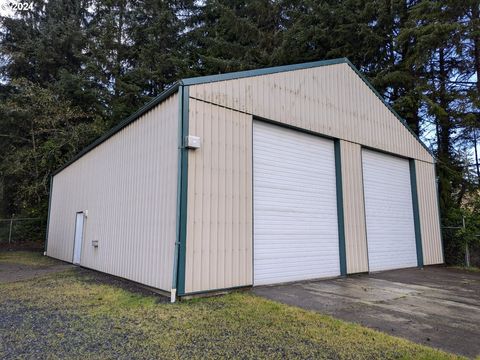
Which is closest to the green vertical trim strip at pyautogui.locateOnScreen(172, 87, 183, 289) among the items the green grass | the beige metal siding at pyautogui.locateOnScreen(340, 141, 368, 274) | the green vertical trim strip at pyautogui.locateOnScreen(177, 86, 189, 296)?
the green vertical trim strip at pyautogui.locateOnScreen(177, 86, 189, 296)

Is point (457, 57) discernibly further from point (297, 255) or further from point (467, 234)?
point (297, 255)

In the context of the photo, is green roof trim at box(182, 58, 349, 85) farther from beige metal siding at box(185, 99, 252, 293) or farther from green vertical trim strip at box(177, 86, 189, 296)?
beige metal siding at box(185, 99, 252, 293)

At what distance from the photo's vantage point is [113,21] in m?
21.2

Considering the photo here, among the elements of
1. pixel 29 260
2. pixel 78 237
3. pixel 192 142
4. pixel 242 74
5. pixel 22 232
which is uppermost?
pixel 242 74

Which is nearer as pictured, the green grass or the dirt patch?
the dirt patch

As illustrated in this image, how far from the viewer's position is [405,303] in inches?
227

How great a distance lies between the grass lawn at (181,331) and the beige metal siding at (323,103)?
149 inches

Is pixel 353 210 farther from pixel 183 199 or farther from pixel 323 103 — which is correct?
pixel 183 199

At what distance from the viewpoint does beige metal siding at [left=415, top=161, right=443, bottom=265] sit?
37.6 feet

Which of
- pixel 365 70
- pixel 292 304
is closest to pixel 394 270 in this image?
pixel 292 304

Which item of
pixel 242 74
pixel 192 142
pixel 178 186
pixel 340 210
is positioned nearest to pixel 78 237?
pixel 178 186

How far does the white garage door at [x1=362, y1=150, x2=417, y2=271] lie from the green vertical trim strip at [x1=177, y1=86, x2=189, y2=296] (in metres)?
5.94

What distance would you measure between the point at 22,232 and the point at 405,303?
1951 centimetres

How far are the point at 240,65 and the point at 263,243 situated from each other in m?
12.4
